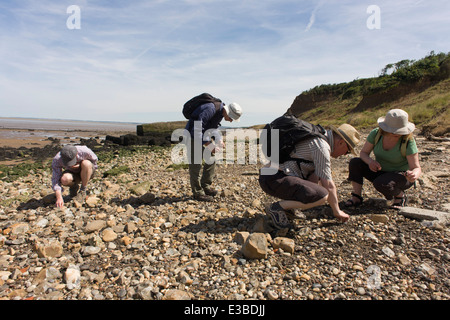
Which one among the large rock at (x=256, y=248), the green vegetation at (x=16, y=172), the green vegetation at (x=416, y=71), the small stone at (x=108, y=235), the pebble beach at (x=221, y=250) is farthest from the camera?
the green vegetation at (x=416, y=71)

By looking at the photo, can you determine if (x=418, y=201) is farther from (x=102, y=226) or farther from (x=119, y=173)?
(x=119, y=173)

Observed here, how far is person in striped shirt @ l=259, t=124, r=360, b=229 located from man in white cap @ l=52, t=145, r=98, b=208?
3268mm

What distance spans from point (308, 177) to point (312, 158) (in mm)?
377

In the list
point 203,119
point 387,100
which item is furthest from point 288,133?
point 387,100

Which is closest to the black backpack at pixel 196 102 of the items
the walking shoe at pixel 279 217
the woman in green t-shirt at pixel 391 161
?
the walking shoe at pixel 279 217

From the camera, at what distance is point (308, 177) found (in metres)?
3.74

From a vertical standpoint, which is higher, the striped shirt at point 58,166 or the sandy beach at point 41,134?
the sandy beach at point 41,134

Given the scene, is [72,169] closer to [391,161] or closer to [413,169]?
[391,161]

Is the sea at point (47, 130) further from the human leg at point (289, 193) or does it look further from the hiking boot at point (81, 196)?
the human leg at point (289, 193)

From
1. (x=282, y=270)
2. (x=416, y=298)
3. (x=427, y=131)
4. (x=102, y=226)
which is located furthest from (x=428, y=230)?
(x=427, y=131)

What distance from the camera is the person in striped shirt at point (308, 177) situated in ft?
10.9

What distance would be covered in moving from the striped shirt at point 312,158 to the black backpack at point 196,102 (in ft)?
6.17

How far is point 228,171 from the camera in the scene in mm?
7844
